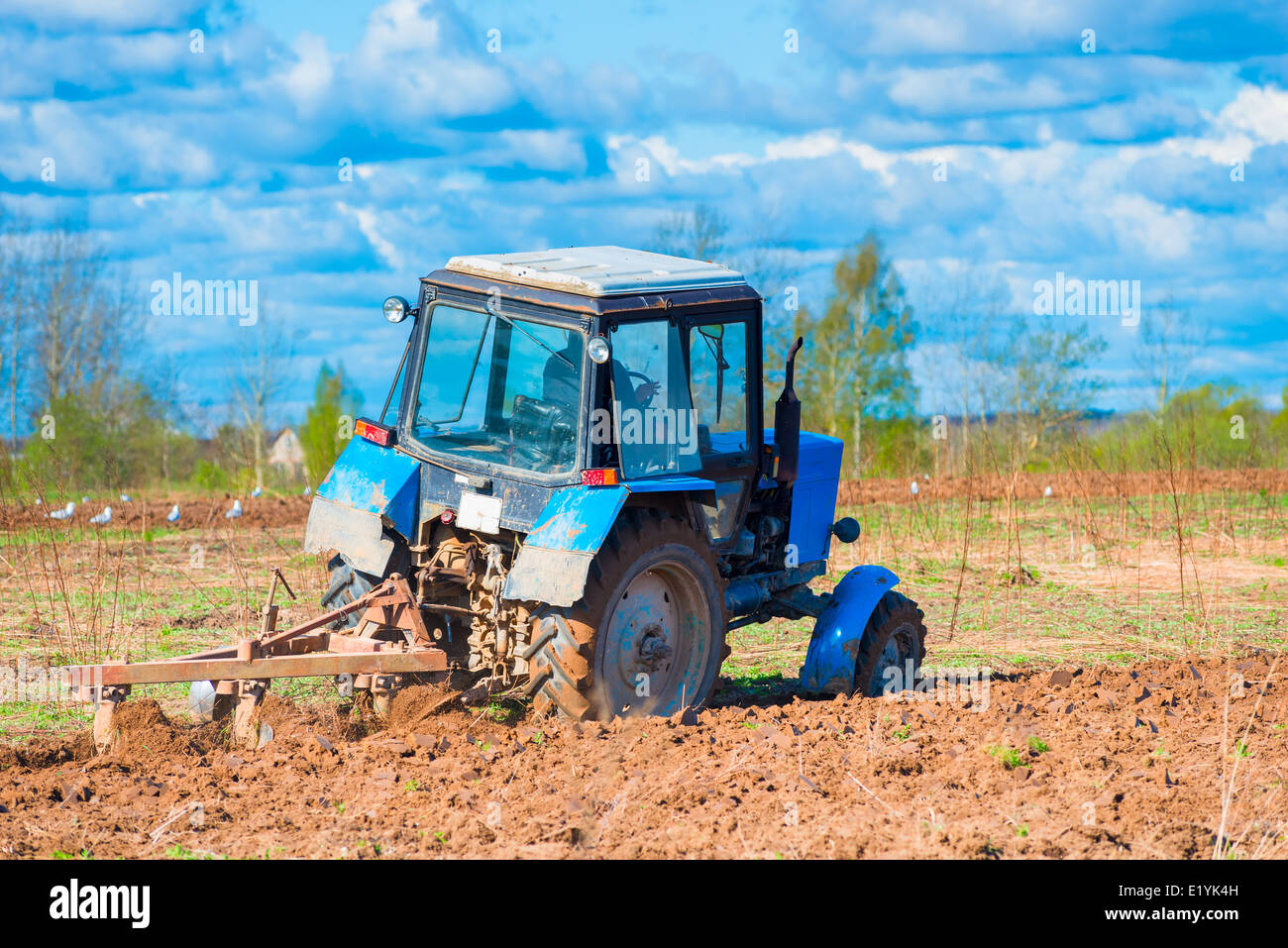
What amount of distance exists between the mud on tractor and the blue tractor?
1cm

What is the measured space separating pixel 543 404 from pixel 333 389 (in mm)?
49631

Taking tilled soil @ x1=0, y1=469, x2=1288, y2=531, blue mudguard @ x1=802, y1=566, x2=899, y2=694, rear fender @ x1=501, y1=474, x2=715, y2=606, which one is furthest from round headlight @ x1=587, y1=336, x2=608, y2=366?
tilled soil @ x1=0, y1=469, x2=1288, y2=531

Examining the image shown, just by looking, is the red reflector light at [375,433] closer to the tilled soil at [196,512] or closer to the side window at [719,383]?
the side window at [719,383]

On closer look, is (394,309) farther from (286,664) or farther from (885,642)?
(885,642)

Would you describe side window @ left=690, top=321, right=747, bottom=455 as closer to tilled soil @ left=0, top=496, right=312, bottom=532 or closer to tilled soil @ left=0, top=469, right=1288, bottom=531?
tilled soil @ left=0, top=469, right=1288, bottom=531

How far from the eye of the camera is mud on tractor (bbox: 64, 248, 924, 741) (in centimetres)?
641

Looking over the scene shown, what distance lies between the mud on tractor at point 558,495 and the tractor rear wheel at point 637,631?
0.04ft

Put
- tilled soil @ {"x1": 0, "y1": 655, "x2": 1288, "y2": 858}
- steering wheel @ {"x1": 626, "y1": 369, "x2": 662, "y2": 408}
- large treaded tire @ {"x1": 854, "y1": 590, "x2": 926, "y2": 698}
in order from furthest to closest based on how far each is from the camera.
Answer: large treaded tire @ {"x1": 854, "y1": 590, "x2": 926, "y2": 698} < steering wheel @ {"x1": 626, "y1": 369, "x2": 662, "y2": 408} < tilled soil @ {"x1": 0, "y1": 655, "x2": 1288, "y2": 858}

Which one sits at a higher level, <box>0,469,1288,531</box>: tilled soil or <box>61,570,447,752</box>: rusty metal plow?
<box>0,469,1288,531</box>: tilled soil

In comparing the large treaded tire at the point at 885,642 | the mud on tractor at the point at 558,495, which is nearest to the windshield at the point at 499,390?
the mud on tractor at the point at 558,495

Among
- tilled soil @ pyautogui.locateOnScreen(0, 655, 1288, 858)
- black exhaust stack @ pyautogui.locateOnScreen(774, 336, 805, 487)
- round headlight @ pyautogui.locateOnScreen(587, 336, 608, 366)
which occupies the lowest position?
tilled soil @ pyautogui.locateOnScreen(0, 655, 1288, 858)

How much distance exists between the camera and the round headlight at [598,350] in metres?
6.43
